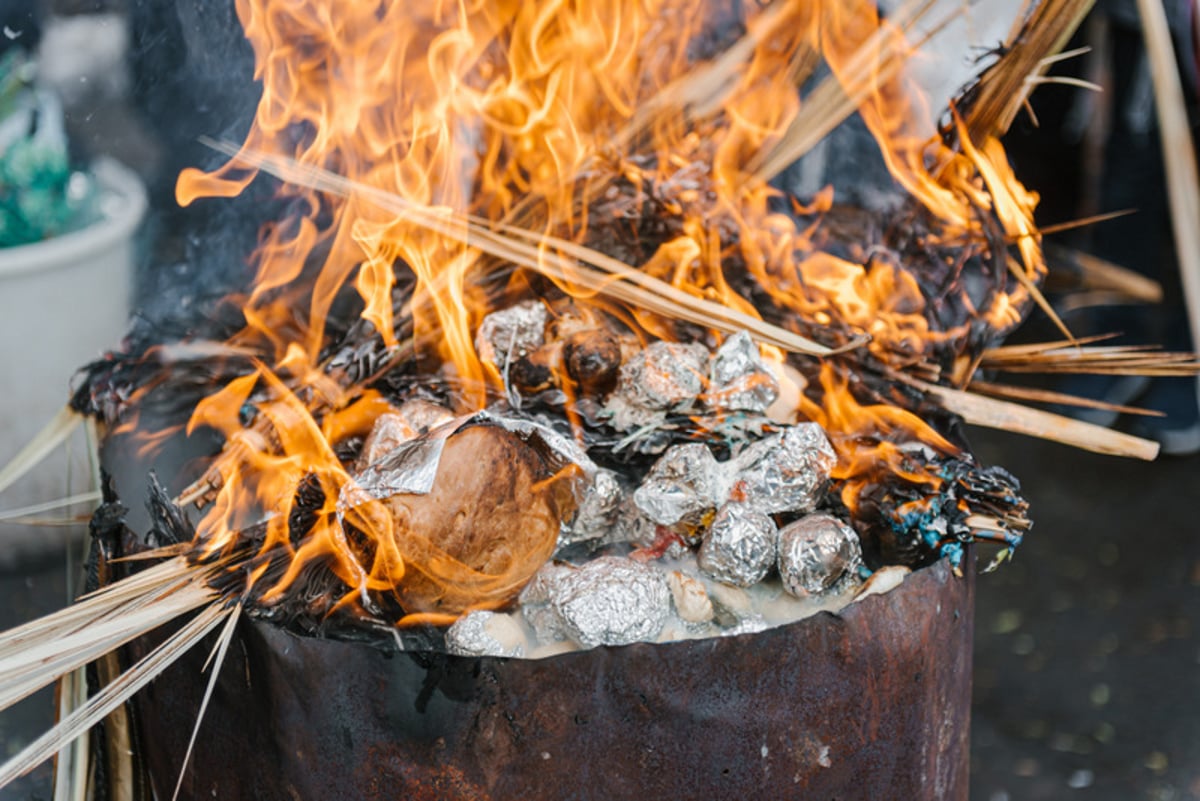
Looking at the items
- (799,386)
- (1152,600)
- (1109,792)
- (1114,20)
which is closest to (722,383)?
(799,386)

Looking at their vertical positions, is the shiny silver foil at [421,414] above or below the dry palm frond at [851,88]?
below

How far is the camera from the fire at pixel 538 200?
1518 mm

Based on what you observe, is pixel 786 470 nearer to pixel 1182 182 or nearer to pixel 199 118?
pixel 1182 182

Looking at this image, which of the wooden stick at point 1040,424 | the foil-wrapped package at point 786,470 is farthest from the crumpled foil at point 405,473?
the wooden stick at point 1040,424

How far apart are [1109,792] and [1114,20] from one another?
99.8 inches

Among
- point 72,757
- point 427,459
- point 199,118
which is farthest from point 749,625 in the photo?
point 199,118

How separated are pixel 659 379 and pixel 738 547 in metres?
0.27

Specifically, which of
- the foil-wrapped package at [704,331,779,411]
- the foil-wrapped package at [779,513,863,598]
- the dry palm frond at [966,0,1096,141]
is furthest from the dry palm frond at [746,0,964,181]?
the foil-wrapped package at [779,513,863,598]

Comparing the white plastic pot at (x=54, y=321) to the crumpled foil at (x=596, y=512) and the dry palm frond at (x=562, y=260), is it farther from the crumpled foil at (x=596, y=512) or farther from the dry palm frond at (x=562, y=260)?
the crumpled foil at (x=596, y=512)

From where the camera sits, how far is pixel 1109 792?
2230 mm

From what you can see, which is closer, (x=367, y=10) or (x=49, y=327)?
(x=367, y=10)

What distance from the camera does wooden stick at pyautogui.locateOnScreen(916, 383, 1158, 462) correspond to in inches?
56.6

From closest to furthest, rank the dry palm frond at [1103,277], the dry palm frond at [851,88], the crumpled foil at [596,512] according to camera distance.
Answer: the crumpled foil at [596,512]
the dry palm frond at [851,88]
the dry palm frond at [1103,277]

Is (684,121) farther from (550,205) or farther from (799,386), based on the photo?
(799,386)
